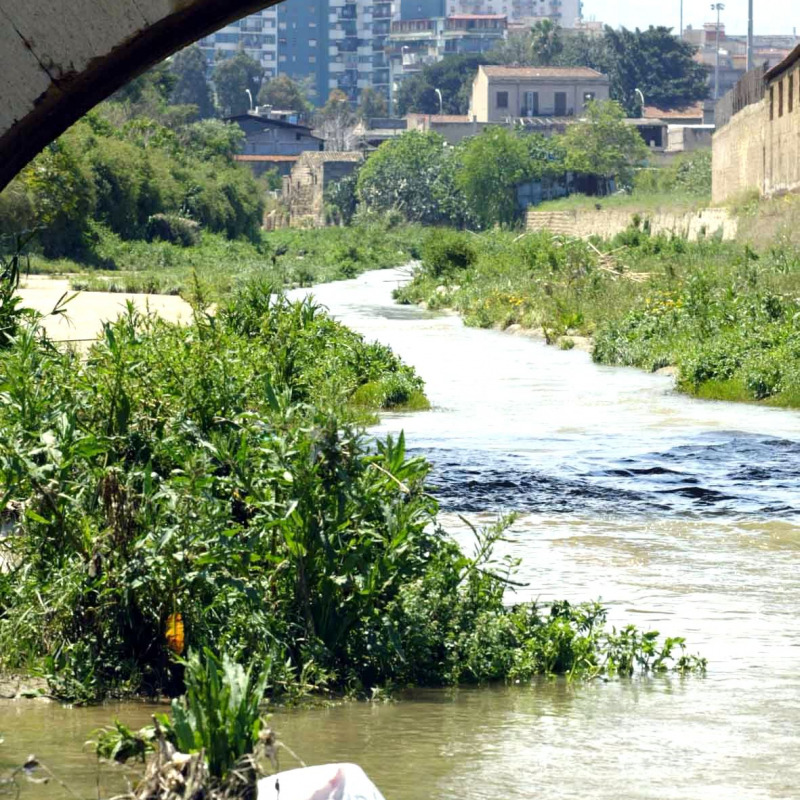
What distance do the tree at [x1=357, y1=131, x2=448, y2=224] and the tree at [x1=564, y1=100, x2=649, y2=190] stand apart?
27.6ft

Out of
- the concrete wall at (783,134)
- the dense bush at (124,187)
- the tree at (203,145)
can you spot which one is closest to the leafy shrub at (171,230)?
the dense bush at (124,187)

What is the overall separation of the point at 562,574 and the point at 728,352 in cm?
1223

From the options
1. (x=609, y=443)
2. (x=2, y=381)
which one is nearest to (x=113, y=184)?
(x=609, y=443)

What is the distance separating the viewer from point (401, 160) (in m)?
96.7

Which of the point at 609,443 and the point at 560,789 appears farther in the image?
the point at 609,443

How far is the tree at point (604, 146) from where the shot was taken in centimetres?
9094

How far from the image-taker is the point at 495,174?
84.6 m

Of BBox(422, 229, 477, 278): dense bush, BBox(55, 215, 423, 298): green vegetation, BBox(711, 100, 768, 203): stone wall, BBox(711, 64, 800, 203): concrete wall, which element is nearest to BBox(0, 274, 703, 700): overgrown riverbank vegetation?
BBox(55, 215, 423, 298): green vegetation

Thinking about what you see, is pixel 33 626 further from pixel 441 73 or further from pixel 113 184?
pixel 441 73

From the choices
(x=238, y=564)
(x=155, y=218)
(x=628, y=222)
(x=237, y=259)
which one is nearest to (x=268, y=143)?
(x=155, y=218)

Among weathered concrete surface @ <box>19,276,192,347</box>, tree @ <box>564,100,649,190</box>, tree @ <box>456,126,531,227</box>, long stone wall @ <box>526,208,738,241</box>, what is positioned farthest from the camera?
tree @ <box>564,100,649,190</box>

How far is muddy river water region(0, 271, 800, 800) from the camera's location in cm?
541

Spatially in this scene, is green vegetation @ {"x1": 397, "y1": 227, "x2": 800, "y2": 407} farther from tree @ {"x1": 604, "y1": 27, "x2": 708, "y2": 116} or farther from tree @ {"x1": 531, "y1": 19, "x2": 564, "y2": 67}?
tree @ {"x1": 531, "y1": 19, "x2": 564, "y2": 67}

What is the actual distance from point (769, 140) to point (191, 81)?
102631 mm
